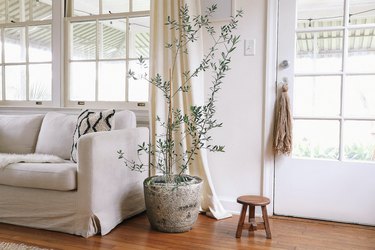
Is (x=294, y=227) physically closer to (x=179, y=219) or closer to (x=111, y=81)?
(x=179, y=219)

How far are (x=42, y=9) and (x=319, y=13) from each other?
2.59 metres

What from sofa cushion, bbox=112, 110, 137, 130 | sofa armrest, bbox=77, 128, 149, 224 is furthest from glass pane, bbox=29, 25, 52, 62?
sofa armrest, bbox=77, 128, 149, 224

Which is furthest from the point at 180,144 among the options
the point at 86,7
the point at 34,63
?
the point at 34,63

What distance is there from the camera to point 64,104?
11.1 ft

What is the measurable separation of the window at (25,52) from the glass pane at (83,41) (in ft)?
0.90

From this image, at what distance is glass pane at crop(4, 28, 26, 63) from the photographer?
3.61 metres

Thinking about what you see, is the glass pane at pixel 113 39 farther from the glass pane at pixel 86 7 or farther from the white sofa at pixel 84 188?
the white sofa at pixel 84 188

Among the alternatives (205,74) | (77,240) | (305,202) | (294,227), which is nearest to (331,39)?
(205,74)

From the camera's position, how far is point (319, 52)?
2.58 m

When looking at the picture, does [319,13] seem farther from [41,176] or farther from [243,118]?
[41,176]

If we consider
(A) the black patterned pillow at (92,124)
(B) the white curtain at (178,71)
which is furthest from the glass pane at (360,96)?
(A) the black patterned pillow at (92,124)

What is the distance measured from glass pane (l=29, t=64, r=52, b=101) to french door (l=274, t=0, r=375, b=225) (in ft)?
7.31

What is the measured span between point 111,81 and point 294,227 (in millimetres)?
2002

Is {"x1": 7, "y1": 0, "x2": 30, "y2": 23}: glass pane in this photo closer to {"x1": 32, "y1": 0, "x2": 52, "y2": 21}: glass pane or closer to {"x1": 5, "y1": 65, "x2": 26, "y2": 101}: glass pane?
{"x1": 32, "y1": 0, "x2": 52, "y2": 21}: glass pane
